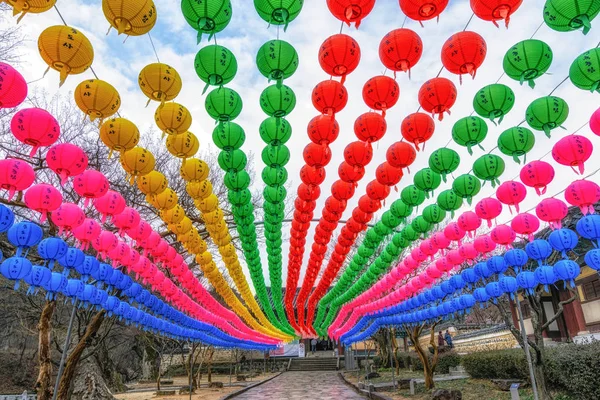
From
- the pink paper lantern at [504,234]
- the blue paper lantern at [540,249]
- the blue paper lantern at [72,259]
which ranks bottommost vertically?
the blue paper lantern at [540,249]

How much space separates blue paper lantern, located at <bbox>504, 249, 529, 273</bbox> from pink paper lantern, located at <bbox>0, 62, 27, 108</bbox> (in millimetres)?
9877

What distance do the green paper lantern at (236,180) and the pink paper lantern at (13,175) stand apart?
3.24m

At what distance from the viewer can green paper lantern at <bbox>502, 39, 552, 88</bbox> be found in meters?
4.71

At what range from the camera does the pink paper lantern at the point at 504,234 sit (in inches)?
350

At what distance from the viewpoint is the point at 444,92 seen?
544cm

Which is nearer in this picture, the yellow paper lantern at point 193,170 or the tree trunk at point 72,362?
the yellow paper lantern at point 193,170

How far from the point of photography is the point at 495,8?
4.11 m

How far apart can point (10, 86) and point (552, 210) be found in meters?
8.58

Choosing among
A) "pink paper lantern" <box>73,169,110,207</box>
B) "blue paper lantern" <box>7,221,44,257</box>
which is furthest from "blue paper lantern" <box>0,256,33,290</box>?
"pink paper lantern" <box>73,169,110,207</box>

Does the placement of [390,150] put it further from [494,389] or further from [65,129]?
[494,389]

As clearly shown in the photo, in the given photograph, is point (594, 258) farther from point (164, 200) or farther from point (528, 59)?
point (164, 200)

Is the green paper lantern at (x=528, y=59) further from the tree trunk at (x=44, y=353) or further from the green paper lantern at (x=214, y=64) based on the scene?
the tree trunk at (x=44, y=353)

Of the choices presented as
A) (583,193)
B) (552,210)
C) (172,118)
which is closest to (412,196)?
(552,210)

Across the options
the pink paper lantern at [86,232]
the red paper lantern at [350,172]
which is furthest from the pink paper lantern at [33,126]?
the red paper lantern at [350,172]
